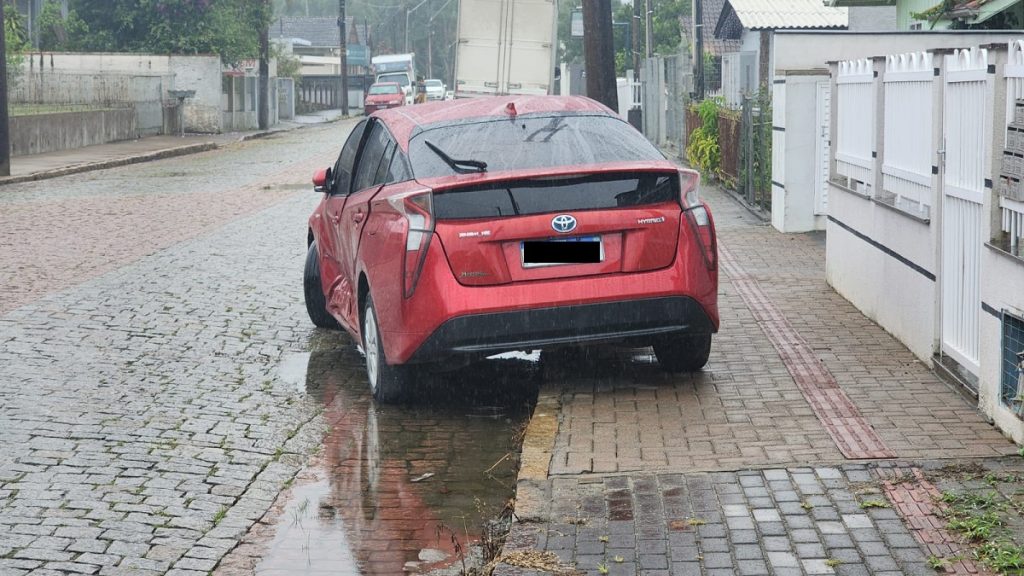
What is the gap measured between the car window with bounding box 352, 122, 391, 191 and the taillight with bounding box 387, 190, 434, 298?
130cm

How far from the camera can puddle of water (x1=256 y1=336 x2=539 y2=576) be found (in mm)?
5516

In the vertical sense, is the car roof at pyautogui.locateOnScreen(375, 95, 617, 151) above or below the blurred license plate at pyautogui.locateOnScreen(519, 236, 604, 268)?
above

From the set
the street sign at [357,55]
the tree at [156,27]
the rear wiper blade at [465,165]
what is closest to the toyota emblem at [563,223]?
the rear wiper blade at [465,165]

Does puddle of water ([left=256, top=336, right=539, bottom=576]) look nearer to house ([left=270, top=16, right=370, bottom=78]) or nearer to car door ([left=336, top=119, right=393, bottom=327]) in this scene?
car door ([left=336, top=119, right=393, bottom=327])

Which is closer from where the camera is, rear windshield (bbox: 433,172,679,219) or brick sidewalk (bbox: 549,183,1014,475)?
brick sidewalk (bbox: 549,183,1014,475)

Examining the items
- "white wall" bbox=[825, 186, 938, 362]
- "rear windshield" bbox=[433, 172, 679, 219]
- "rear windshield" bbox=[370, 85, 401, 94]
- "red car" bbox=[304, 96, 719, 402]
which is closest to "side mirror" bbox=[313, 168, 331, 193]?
"red car" bbox=[304, 96, 719, 402]

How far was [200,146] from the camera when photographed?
38.7 metres

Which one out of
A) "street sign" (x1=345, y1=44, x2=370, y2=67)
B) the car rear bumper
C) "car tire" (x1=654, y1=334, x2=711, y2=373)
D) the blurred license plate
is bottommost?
"car tire" (x1=654, y1=334, x2=711, y2=373)

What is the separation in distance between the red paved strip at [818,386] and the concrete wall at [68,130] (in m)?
24.9

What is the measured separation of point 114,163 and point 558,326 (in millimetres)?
25770

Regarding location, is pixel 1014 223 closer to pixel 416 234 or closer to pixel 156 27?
pixel 416 234

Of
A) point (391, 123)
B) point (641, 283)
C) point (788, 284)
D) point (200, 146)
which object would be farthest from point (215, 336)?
point (200, 146)

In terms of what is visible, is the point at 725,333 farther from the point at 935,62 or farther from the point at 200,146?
the point at 200,146

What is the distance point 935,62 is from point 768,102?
9768mm
